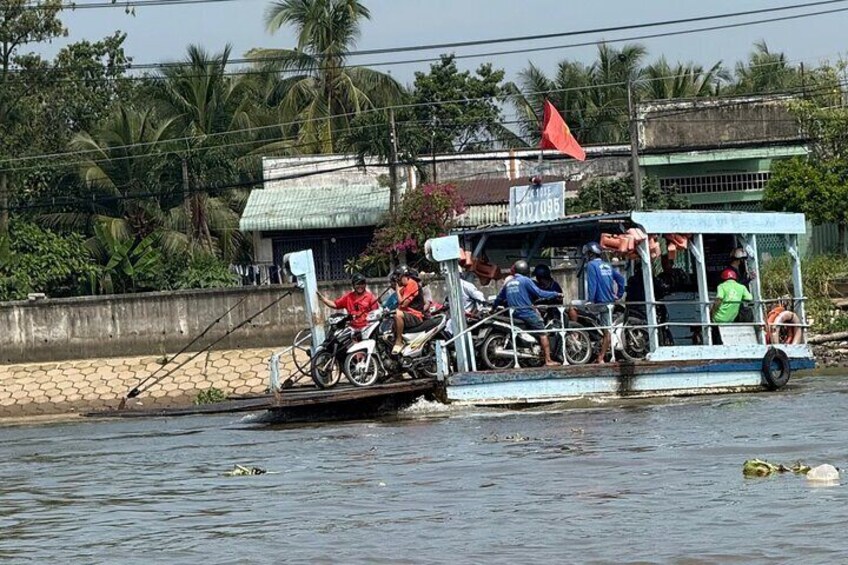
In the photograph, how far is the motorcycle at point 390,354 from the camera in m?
16.8

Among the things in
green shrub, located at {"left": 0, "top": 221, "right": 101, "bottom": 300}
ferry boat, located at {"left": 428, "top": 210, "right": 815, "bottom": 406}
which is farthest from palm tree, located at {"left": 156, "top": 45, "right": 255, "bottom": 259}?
ferry boat, located at {"left": 428, "top": 210, "right": 815, "bottom": 406}

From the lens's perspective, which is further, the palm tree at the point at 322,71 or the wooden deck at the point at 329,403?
the palm tree at the point at 322,71

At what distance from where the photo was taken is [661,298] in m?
18.2

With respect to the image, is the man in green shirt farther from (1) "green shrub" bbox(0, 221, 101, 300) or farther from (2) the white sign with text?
(1) "green shrub" bbox(0, 221, 101, 300)

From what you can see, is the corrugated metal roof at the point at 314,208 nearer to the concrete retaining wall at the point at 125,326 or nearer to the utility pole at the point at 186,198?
the utility pole at the point at 186,198

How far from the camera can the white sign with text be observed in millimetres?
17428

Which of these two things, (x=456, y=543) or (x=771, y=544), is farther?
(x=456, y=543)

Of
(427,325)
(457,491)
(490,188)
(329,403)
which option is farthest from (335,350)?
(490,188)

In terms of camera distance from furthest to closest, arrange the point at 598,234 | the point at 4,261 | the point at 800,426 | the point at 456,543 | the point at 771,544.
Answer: the point at 4,261 → the point at 598,234 → the point at 800,426 → the point at 456,543 → the point at 771,544

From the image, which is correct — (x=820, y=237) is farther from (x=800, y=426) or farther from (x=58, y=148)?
(x=800, y=426)

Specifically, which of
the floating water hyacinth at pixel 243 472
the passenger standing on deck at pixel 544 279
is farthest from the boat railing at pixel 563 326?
the floating water hyacinth at pixel 243 472

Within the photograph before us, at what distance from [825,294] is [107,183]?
1752cm

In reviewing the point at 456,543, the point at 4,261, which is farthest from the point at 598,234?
the point at 4,261

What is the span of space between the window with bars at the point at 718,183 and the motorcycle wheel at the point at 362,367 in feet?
64.9
